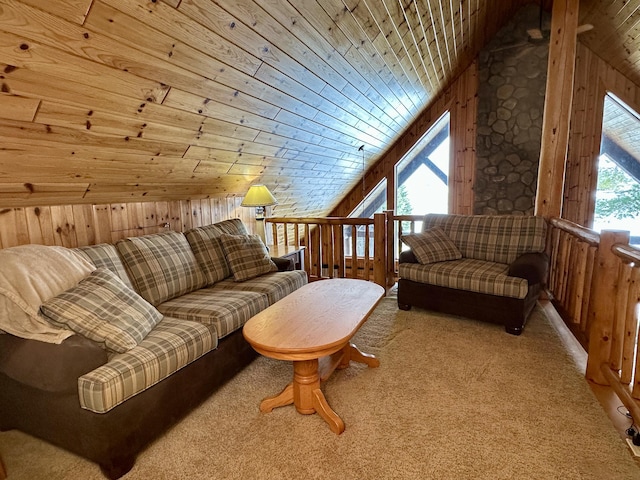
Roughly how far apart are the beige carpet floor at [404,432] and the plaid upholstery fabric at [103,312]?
0.53 m

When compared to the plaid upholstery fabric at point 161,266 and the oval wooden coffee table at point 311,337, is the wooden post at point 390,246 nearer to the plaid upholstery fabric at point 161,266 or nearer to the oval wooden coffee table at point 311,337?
the oval wooden coffee table at point 311,337

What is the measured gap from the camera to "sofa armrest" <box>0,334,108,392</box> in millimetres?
1472

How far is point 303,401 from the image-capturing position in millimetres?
1887

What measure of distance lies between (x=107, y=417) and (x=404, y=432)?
1.31 meters

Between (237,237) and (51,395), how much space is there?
5.70 ft

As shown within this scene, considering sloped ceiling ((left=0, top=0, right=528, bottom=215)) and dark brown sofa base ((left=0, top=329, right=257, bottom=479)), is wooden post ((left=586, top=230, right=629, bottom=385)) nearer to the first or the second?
sloped ceiling ((left=0, top=0, right=528, bottom=215))

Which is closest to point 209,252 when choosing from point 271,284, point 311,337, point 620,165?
point 271,284

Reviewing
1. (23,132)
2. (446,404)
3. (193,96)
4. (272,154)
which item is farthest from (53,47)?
(446,404)

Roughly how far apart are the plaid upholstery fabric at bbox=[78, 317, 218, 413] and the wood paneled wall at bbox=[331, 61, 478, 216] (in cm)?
450

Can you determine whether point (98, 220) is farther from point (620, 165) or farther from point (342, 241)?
point (620, 165)

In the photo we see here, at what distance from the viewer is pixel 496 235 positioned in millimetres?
3295

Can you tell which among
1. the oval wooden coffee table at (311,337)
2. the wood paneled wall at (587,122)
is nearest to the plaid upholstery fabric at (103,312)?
the oval wooden coffee table at (311,337)

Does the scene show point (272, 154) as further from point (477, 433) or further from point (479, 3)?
point (477, 433)

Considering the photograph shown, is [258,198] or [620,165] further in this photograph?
[620,165]
